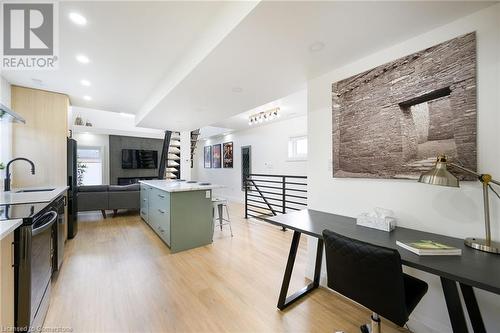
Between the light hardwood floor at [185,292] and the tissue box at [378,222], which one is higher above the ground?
the tissue box at [378,222]

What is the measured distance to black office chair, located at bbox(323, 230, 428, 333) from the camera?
1033 millimetres

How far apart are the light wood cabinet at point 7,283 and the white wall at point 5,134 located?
2.57 metres

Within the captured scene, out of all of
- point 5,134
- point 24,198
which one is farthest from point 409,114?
point 5,134

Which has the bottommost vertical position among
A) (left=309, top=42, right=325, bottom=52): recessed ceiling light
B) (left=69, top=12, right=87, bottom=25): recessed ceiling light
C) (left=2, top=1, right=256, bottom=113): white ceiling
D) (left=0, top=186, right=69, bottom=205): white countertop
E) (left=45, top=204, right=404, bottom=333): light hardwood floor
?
(left=45, top=204, right=404, bottom=333): light hardwood floor

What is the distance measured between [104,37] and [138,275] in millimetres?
2540

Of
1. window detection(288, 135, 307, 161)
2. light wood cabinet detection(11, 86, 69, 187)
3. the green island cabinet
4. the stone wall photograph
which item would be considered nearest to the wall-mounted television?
light wood cabinet detection(11, 86, 69, 187)

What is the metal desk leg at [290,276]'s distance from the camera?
6.02 ft

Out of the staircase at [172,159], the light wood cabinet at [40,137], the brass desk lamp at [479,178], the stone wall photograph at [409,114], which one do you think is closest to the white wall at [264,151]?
the staircase at [172,159]

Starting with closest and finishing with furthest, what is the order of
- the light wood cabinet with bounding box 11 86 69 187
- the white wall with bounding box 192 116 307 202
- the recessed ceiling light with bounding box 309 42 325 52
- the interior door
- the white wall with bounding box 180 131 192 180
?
the recessed ceiling light with bounding box 309 42 325 52 < the light wood cabinet with bounding box 11 86 69 187 < the white wall with bounding box 192 116 307 202 < the white wall with bounding box 180 131 192 180 < the interior door

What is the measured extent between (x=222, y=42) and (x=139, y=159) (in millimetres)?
7637

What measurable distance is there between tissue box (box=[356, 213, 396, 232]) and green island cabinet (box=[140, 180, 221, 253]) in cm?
225

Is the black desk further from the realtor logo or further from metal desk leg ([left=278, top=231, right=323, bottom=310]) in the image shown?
the realtor logo

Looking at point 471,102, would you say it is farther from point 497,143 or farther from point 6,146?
point 6,146

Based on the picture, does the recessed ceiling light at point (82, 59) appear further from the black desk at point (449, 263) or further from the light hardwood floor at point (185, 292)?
the black desk at point (449, 263)
